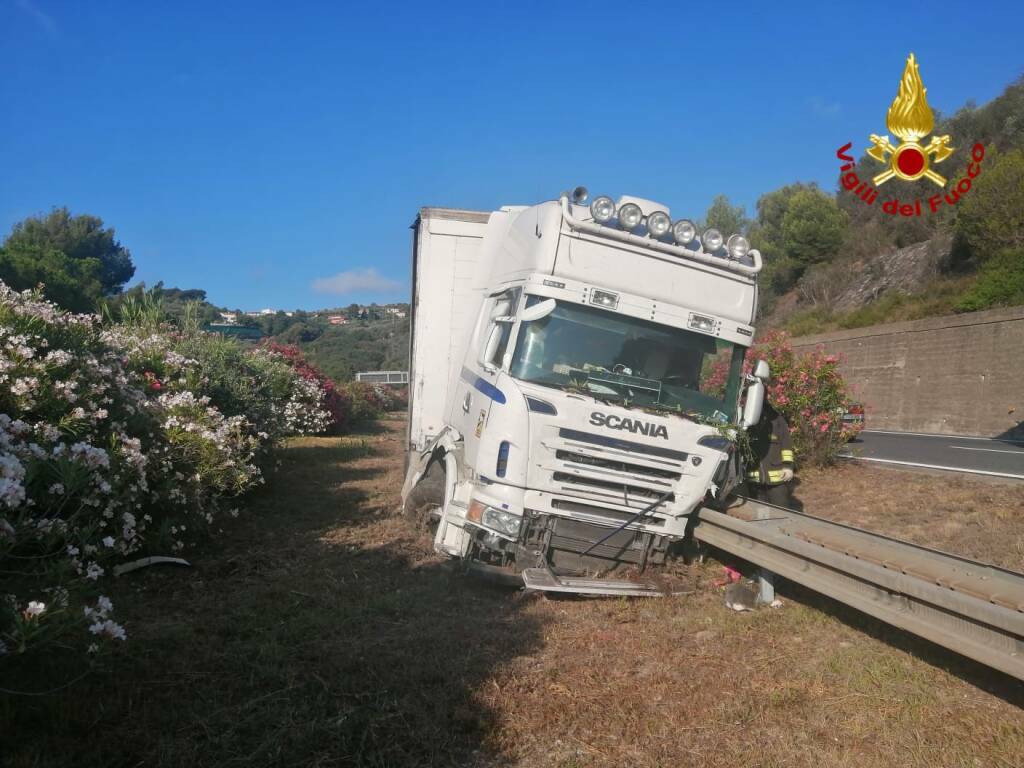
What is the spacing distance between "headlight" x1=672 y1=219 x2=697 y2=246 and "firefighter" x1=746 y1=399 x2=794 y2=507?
7.97ft

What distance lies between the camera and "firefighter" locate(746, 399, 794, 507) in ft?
28.0

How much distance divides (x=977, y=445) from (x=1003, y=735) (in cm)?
1551

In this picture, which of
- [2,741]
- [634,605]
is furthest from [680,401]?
[2,741]

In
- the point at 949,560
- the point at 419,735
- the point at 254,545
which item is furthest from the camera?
the point at 254,545

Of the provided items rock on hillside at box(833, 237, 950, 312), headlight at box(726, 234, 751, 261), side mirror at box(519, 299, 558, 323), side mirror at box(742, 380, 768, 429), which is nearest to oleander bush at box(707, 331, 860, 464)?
headlight at box(726, 234, 751, 261)

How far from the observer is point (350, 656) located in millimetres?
4605

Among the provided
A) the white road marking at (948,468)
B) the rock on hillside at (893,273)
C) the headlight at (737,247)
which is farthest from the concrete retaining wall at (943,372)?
the headlight at (737,247)

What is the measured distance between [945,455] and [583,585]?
36.9ft

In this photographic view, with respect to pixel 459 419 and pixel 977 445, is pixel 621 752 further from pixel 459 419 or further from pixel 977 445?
pixel 977 445

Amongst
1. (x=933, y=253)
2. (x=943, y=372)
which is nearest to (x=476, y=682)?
(x=943, y=372)

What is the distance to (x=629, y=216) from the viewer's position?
22.8 ft

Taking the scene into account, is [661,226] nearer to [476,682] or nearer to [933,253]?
[476,682]

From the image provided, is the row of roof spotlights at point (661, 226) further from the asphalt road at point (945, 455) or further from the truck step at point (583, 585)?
the asphalt road at point (945, 455)

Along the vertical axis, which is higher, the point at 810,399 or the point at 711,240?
the point at 711,240
